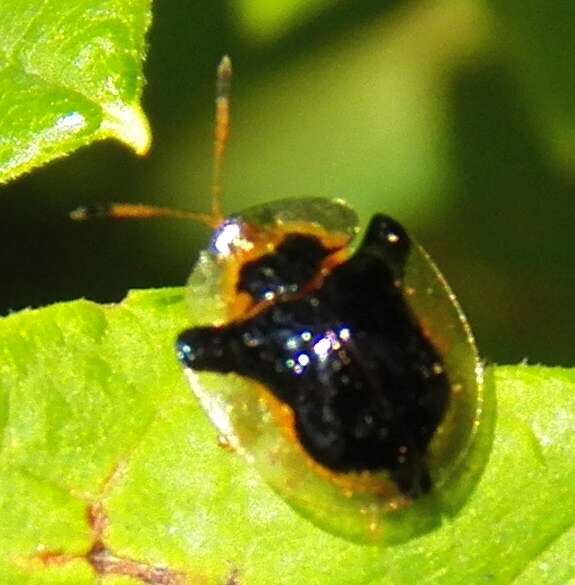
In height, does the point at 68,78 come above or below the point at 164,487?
above

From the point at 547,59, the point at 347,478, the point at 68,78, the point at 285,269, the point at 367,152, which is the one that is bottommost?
the point at 367,152

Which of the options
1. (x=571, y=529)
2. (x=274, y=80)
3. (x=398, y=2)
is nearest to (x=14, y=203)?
(x=274, y=80)

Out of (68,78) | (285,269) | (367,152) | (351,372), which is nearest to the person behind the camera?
(68,78)

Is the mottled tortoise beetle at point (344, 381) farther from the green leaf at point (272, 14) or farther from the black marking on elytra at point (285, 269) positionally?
the green leaf at point (272, 14)

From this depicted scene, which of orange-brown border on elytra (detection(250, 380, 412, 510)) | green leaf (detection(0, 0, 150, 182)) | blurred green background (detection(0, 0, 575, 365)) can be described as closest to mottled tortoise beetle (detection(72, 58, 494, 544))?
orange-brown border on elytra (detection(250, 380, 412, 510))

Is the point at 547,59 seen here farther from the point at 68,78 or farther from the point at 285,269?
the point at 68,78

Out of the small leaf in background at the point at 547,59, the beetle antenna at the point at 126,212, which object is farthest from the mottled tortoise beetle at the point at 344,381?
the small leaf in background at the point at 547,59

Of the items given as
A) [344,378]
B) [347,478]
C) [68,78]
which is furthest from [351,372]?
[68,78]

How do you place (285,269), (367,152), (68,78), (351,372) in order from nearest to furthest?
(68,78) → (351,372) → (285,269) → (367,152)
